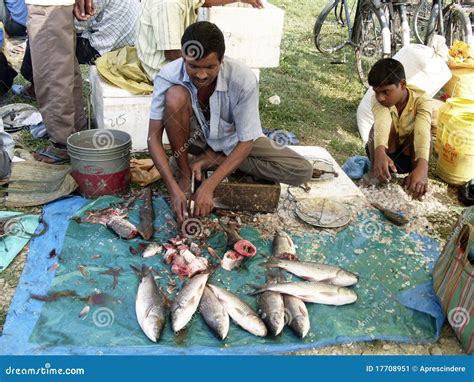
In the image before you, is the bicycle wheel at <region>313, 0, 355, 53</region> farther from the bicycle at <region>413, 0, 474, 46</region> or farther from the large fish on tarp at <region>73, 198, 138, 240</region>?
the large fish on tarp at <region>73, 198, 138, 240</region>

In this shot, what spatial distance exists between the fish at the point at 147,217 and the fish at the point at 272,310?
996mm

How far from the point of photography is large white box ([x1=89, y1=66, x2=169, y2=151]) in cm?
459

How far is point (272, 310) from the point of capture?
2.79 m

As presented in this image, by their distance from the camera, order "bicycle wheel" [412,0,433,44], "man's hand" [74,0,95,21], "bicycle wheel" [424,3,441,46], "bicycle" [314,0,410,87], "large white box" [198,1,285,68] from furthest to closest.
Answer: "bicycle wheel" [412,0,433,44]
"bicycle wheel" [424,3,441,46]
"bicycle" [314,0,410,87]
"large white box" [198,1,285,68]
"man's hand" [74,0,95,21]

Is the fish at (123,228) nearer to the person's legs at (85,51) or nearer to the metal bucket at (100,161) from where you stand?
the metal bucket at (100,161)

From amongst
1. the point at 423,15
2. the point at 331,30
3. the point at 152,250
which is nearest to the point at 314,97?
the point at 423,15

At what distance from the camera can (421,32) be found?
8.61m

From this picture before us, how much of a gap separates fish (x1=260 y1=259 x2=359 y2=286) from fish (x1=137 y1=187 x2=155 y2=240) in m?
0.92

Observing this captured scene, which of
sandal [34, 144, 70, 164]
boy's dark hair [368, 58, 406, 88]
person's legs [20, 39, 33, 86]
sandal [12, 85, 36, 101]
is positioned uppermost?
boy's dark hair [368, 58, 406, 88]

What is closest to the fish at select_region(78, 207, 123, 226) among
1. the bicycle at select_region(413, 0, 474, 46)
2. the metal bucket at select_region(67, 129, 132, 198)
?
the metal bucket at select_region(67, 129, 132, 198)

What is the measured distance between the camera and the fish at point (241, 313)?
272 cm

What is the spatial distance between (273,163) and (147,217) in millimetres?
1029

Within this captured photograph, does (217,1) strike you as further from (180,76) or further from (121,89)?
(180,76)

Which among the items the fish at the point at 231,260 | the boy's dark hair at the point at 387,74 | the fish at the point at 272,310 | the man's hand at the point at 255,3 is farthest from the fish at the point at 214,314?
the man's hand at the point at 255,3
